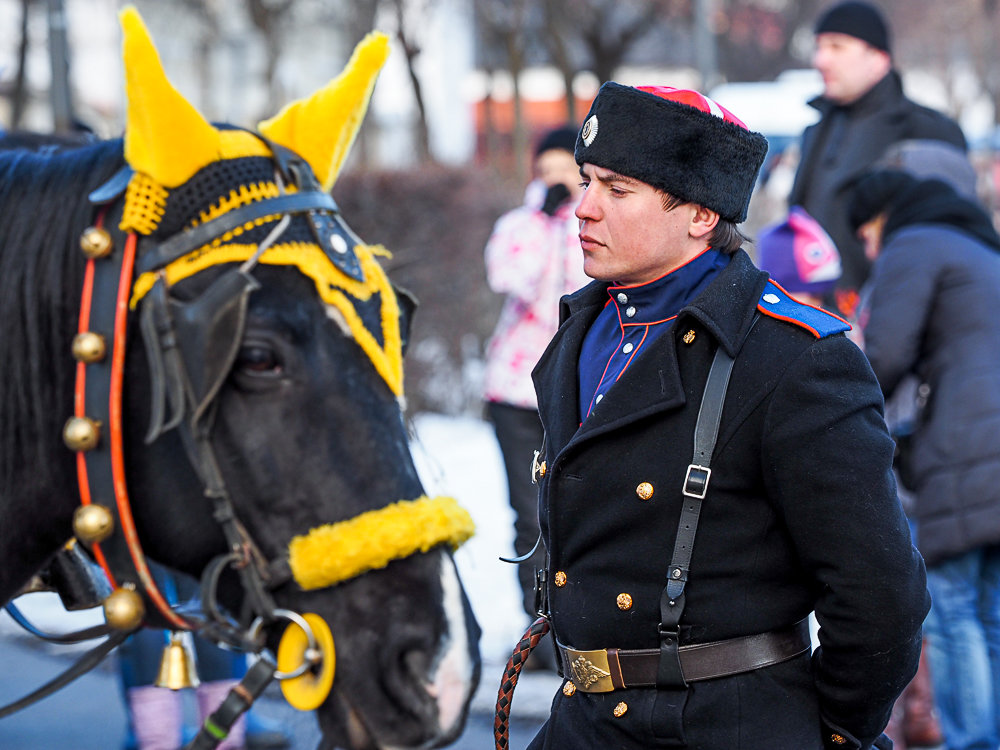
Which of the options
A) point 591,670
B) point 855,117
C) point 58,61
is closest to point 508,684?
point 591,670

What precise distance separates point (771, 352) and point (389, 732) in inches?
35.6

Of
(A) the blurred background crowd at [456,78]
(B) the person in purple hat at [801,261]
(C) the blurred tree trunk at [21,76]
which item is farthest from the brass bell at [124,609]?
(C) the blurred tree trunk at [21,76]

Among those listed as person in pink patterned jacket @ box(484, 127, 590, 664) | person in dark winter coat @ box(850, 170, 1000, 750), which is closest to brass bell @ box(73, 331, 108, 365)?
person in dark winter coat @ box(850, 170, 1000, 750)

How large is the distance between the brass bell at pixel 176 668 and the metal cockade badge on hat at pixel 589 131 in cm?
132

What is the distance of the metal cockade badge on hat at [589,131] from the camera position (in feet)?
7.04

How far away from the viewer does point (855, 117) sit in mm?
5273

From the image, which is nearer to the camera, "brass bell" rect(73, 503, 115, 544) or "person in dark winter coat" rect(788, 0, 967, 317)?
"brass bell" rect(73, 503, 115, 544)

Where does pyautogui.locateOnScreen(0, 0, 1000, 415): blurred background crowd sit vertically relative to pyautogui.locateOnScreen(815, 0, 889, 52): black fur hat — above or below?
below

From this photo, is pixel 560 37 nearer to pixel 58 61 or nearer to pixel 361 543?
pixel 58 61

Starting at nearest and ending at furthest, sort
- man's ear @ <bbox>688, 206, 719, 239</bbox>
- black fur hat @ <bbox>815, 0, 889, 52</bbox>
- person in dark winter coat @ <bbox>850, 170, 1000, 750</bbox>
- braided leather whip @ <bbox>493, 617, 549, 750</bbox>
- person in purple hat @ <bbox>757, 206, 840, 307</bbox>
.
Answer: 1. man's ear @ <bbox>688, 206, 719, 239</bbox>
2. braided leather whip @ <bbox>493, 617, 549, 750</bbox>
3. person in dark winter coat @ <bbox>850, 170, 1000, 750</bbox>
4. person in purple hat @ <bbox>757, 206, 840, 307</bbox>
5. black fur hat @ <bbox>815, 0, 889, 52</bbox>

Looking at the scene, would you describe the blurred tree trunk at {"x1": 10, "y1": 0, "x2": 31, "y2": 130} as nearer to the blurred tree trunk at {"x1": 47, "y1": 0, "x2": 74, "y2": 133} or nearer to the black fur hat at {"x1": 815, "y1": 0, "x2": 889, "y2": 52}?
the blurred tree trunk at {"x1": 47, "y1": 0, "x2": 74, "y2": 133}

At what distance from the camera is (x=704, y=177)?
6.79ft

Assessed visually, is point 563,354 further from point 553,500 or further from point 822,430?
point 822,430

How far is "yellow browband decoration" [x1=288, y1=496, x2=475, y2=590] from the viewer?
1.79 m
